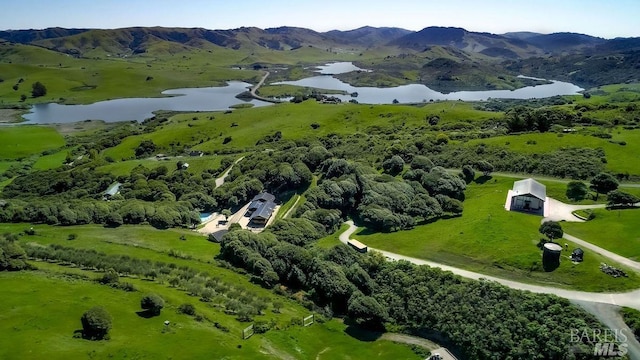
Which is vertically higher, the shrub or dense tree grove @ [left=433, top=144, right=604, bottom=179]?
dense tree grove @ [left=433, top=144, right=604, bottom=179]

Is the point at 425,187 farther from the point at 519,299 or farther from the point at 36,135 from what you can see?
the point at 36,135

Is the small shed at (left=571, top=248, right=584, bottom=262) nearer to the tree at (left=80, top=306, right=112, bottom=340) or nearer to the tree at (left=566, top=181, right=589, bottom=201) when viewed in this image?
the tree at (left=566, top=181, right=589, bottom=201)

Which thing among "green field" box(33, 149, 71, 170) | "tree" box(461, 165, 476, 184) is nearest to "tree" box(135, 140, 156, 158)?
"green field" box(33, 149, 71, 170)

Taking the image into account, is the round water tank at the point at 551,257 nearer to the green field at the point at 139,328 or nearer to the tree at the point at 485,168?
the green field at the point at 139,328

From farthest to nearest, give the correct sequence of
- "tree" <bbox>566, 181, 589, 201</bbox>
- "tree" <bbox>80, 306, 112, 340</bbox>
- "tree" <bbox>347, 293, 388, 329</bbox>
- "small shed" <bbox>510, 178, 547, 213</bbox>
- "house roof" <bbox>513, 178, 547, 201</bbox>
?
"tree" <bbox>566, 181, 589, 201</bbox>, "house roof" <bbox>513, 178, 547, 201</bbox>, "small shed" <bbox>510, 178, 547, 213</bbox>, "tree" <bbox>347, 293, 388, 329</bbox>, "tree" <bbox>80, 306, 112, 340</bbox>

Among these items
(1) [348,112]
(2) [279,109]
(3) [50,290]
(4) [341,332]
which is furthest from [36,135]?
(4) [341,332]

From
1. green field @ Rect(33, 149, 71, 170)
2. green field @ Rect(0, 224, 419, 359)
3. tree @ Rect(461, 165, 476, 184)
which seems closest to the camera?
green field @ Rect(0, 224, 419, 359)

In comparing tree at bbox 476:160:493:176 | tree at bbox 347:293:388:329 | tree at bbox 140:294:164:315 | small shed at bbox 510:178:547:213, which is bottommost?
tree at bbox 347:293:388:329
